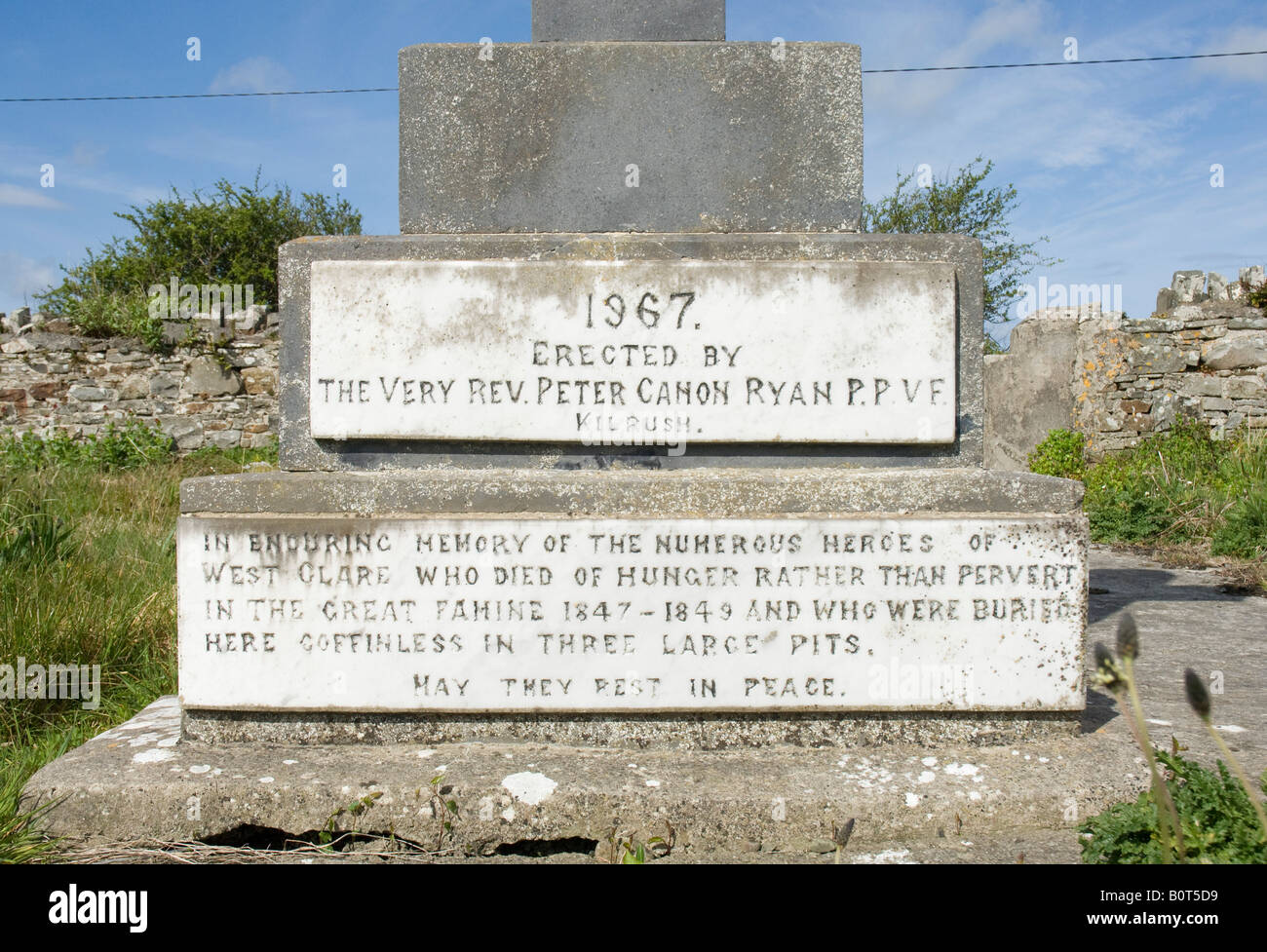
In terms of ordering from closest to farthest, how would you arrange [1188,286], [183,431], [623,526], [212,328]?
1. [623,526]
2. [183,431]
3. [212,328]
4. [1188,286]

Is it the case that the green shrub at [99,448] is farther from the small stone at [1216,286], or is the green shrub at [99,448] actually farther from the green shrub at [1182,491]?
the small stone at [1216,286]

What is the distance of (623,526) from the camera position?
215 centimetres

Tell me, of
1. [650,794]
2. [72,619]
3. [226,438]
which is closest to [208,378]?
[226,438]

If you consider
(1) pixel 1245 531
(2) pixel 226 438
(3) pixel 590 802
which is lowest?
(3) pixel 590 802

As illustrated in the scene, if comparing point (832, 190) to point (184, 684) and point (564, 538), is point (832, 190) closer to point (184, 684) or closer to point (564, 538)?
point (564, 538)

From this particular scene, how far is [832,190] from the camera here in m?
2.39

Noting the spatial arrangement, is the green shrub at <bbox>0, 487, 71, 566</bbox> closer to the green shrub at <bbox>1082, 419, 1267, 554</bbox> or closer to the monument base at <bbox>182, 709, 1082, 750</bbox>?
the monument base at <bbox>182, 709, 1082, 750</bbox>

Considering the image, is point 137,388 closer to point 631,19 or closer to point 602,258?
point 631,19

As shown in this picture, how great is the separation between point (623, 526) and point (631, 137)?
112 centimetres

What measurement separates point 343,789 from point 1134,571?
14.8 ft

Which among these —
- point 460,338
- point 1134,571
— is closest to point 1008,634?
point 460,338

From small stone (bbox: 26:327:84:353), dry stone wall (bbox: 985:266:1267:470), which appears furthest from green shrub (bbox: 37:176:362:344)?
dry stone wall (bbox: 985:266:1267:470)

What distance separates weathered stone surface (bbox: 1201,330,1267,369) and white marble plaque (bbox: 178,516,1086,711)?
7649 mm
